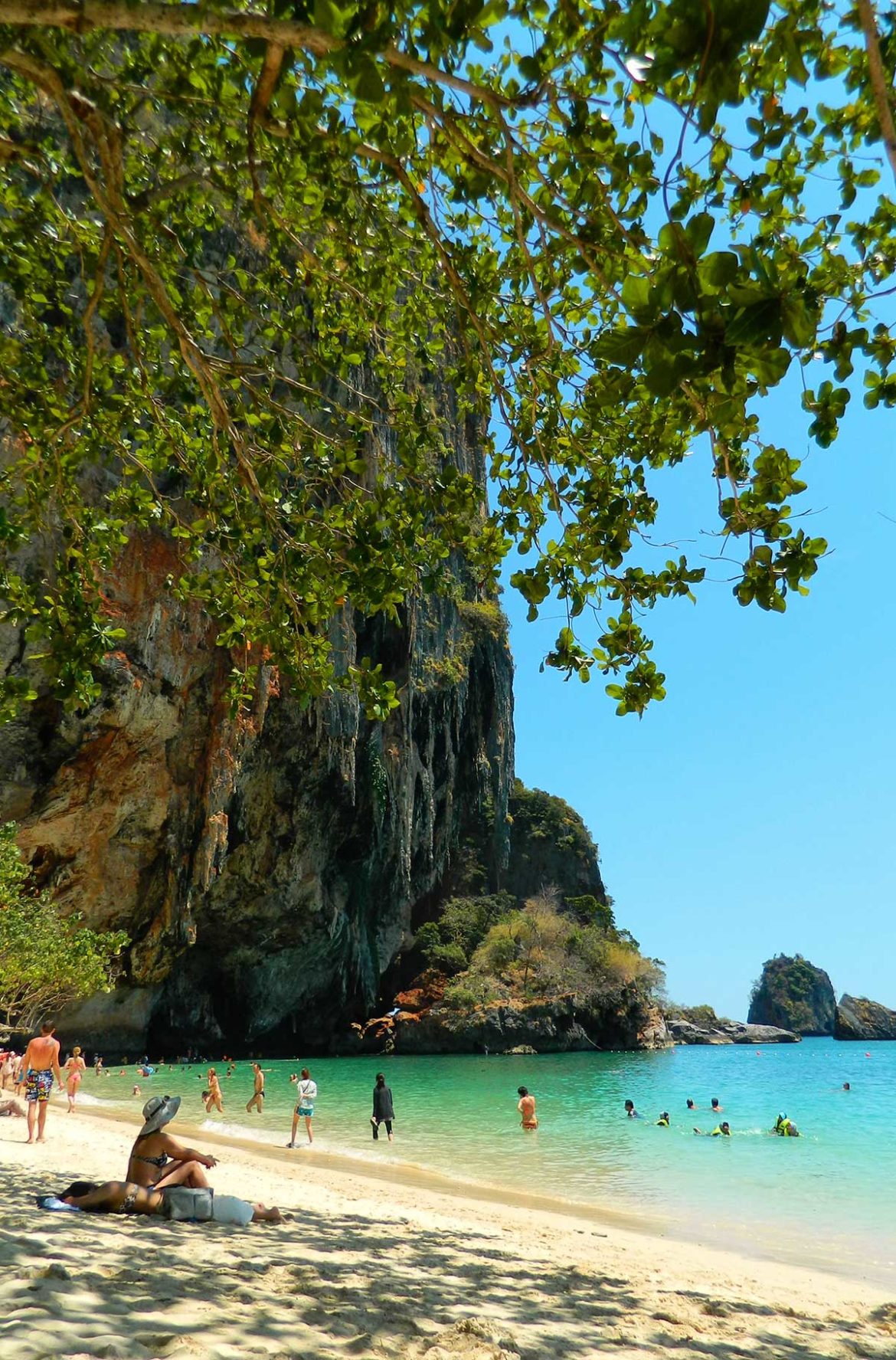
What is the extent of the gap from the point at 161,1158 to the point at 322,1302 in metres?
2.79

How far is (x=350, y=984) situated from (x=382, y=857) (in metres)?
7.44

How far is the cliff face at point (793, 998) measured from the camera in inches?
4077

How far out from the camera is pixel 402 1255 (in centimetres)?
487

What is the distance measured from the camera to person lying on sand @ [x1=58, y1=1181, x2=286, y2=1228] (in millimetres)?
5039

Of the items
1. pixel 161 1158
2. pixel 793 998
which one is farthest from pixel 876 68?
pixel 793 998

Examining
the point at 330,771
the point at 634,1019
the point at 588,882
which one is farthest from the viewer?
the point at 588,882

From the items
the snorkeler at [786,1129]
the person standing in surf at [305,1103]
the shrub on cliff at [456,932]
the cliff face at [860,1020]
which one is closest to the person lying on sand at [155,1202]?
the person standing in surf at [305,1103]

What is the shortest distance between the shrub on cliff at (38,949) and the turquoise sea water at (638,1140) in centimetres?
284

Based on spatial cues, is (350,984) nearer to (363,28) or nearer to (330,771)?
(330,771)

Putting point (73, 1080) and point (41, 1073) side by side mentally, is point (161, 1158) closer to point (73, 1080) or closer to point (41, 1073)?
point (41, 1073)

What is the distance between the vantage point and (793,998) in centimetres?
10438

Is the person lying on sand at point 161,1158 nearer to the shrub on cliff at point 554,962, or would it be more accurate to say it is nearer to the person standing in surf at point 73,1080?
the person standing in surf at point 73,1080

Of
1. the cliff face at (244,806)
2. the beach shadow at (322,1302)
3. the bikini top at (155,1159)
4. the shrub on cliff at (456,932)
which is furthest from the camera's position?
the shrub on cliff at (456,932)

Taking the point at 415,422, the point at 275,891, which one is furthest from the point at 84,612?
the point at 275,891
